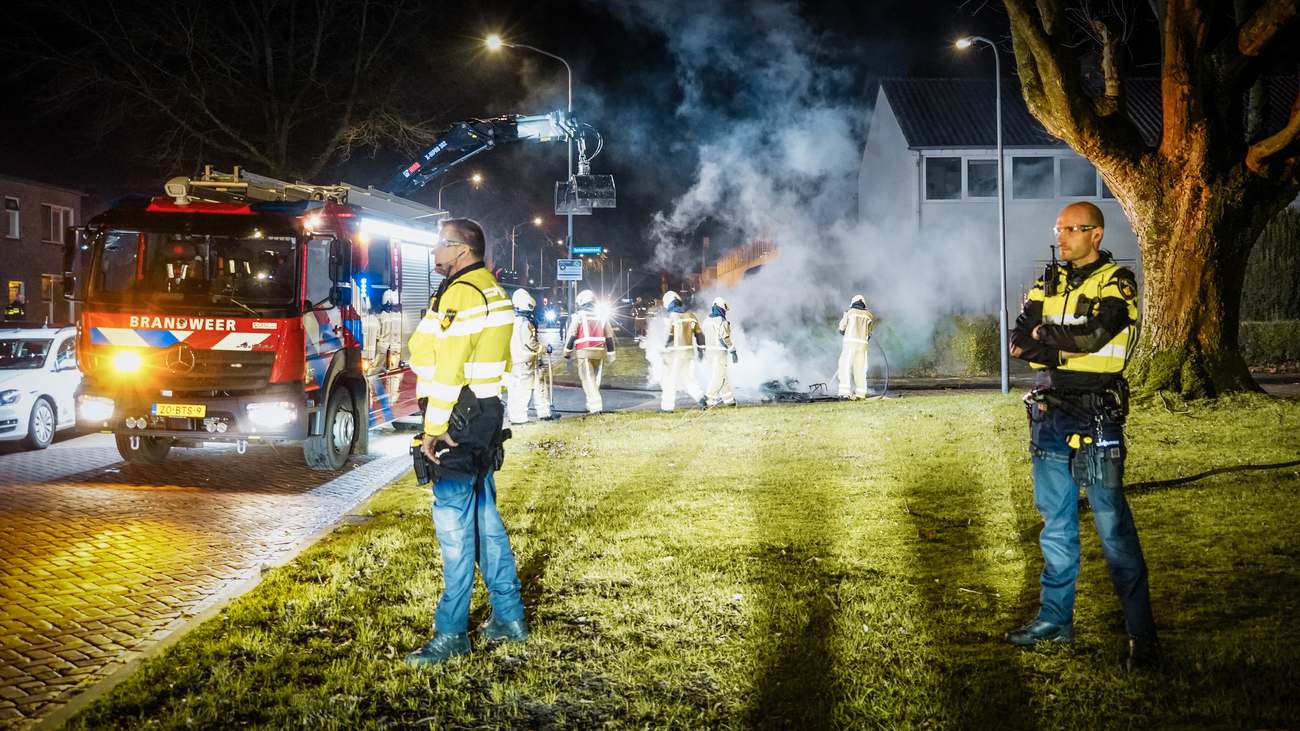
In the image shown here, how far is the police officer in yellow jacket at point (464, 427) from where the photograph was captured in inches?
165

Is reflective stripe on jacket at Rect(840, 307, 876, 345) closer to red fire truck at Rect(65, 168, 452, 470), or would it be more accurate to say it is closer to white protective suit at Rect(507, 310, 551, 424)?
white protective suit at Rect(507, 310, 551, 424)

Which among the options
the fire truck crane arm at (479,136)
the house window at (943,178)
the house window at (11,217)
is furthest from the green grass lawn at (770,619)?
the house window at (11,217)

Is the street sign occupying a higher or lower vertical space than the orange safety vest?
higher

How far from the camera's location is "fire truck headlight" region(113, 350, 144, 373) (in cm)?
876

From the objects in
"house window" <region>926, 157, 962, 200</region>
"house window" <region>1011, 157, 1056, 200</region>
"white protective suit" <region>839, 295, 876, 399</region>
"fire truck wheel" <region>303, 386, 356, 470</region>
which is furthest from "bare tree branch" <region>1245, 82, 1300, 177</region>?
"house window" <region>1011, 157, 1056, 200</region>

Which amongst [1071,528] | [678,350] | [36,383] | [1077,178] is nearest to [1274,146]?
[678,350]

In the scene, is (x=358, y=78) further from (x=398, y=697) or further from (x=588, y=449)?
(x=398, y=697)

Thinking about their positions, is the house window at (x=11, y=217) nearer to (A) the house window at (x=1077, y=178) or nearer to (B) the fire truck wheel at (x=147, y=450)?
(B) the fire truck wheel at (x=147, y=450)

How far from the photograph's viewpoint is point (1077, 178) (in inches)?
1188

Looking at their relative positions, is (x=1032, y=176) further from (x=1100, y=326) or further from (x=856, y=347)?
(x=1100, y=326)

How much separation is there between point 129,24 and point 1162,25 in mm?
22103

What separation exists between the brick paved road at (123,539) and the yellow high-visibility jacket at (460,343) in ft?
6.46

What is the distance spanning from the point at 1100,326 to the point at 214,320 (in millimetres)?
7617

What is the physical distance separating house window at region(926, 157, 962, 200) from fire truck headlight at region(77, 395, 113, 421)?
2558 centimetres
